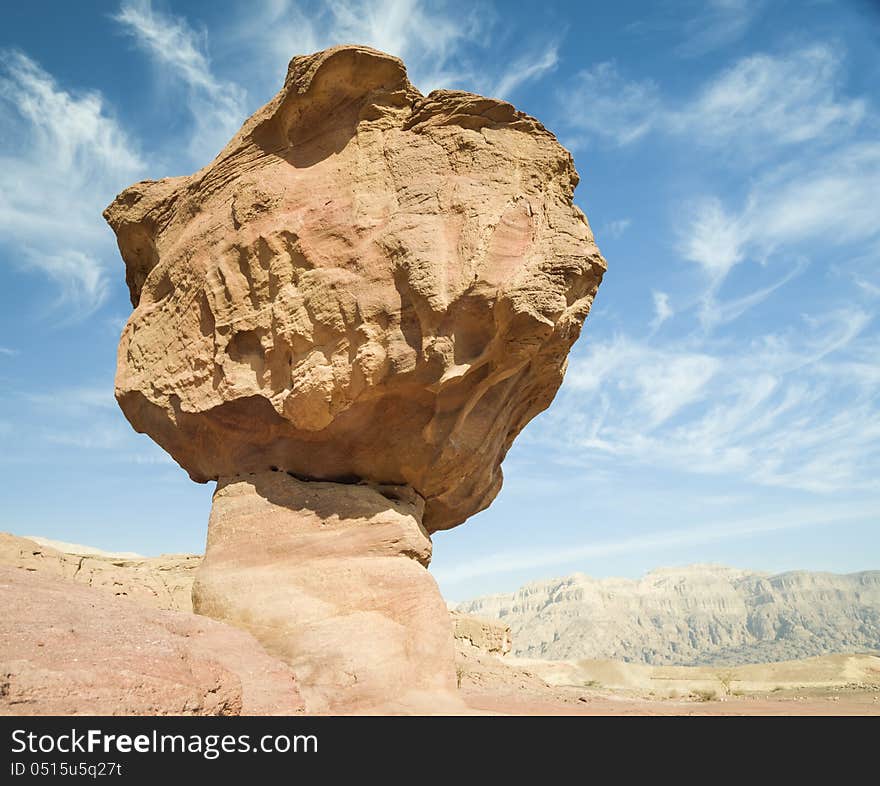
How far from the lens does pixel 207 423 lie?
9.29m

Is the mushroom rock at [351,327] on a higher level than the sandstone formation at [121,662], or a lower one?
higher

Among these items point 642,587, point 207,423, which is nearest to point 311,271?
point 207,423

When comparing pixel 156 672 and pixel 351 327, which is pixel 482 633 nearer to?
pixel 351 327

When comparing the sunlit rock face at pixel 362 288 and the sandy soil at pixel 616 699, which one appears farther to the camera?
the sunlit rock face at pixel 362 288

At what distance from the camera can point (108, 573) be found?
10.6 m

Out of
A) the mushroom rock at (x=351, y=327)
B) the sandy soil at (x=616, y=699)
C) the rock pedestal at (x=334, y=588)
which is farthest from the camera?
the mushroom rock at (x=351, y=327)

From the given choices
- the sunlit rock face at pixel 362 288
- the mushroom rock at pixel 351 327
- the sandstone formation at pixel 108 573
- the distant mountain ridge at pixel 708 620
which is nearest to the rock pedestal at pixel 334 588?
the mushroom rock at pixel 351 327

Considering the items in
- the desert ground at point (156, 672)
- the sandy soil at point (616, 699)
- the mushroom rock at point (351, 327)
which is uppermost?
the mushroom rock at point (351, 327)

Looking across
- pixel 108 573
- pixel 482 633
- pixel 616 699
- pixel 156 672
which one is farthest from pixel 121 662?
pixel 482 633

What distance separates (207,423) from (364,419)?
2.17 meters

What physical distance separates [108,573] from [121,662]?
6.30 meters

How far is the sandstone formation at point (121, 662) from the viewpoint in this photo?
4473 mm

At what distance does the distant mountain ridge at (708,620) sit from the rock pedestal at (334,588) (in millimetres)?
56827

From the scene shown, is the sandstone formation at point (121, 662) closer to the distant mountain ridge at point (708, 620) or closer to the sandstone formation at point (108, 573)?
the sandstone formation at point (108, 573)
